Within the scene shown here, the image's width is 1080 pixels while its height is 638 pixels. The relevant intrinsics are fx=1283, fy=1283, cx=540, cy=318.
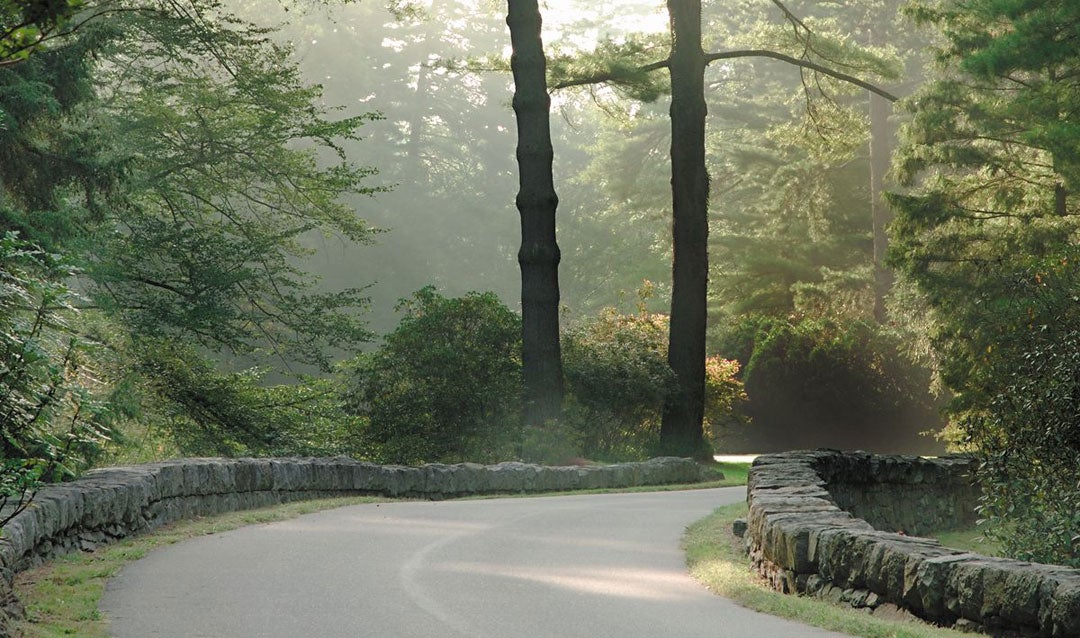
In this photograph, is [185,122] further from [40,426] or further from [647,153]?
[647,153]

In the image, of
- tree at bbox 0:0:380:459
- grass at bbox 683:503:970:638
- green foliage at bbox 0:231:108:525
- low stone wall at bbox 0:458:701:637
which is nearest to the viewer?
grass at bbox 683:503:970:638

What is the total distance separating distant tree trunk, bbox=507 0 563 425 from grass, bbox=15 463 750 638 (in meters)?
7.96

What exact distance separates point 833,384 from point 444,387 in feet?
64.4

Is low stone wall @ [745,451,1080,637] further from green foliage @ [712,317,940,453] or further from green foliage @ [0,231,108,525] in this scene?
green foliage @ [712,317,940,453]

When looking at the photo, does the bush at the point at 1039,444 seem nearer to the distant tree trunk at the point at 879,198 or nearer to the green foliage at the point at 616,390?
the green foliage at the point at 616,390

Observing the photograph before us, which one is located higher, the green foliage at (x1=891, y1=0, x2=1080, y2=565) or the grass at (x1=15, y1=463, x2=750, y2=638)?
the green foliage at (x1=891, y1=0, x2=1080, y2=565)

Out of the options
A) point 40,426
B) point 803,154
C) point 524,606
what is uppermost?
point 803,154

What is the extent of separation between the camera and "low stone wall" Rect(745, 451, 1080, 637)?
7219 millimetres

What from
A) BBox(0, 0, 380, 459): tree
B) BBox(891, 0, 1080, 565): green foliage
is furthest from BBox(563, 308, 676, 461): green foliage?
BBox(891, 0, 1080, 565): green foliage

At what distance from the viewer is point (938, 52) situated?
24.3 m

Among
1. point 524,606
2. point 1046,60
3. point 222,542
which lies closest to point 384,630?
point 524,606

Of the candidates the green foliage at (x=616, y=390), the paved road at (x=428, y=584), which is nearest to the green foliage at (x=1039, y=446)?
the paved road at (x=428, y=584)

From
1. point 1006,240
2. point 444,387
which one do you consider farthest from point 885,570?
point 1006,240

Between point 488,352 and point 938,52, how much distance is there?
10.2 metres
